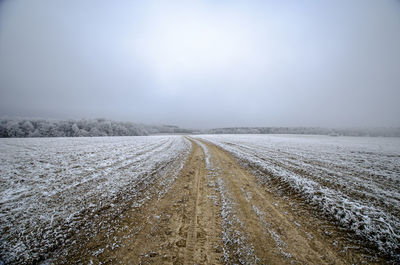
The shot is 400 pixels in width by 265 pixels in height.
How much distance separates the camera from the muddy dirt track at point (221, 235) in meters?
2.72

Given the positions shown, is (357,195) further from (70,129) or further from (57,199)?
(70,129)

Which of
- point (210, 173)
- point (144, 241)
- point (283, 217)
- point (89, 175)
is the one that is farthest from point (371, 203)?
point (89, 175)

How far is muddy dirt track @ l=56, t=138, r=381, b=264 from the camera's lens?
272 cm

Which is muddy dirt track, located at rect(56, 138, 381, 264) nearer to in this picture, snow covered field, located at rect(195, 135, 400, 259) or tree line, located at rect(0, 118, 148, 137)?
snow covered field, located at rect(195, 135, 400, 259)

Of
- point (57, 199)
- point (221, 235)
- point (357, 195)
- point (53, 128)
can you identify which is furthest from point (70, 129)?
point (357, 195)

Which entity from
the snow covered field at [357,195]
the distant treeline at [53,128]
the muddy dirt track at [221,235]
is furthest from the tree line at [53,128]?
the snow covered field at [357,195]

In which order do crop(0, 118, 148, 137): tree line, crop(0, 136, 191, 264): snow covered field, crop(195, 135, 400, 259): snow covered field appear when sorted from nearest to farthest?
crop(0, 136, 191, 264): snow covered field
crop(195, 135, 400, 259): snow covered field
crop(0, 118, 148, 137): tree line

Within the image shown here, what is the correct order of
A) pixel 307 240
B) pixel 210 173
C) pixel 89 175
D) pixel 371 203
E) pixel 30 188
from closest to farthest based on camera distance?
pixel 307 240
pixel 371 203
pixel 30 188
pixel 89 175
pixel 210 173

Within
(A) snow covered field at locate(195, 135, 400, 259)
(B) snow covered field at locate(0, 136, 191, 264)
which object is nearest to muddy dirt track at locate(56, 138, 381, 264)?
(A) snow covered field at locate(195, 135, 400, 259)

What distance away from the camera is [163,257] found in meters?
2.70

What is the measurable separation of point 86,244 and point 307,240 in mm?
4938

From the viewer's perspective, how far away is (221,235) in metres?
3.28

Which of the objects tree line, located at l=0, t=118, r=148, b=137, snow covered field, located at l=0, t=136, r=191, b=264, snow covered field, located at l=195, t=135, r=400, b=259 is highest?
tree line, located at l=0, t=118, r=148, b=137

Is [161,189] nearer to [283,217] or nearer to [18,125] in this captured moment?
[283,217]
